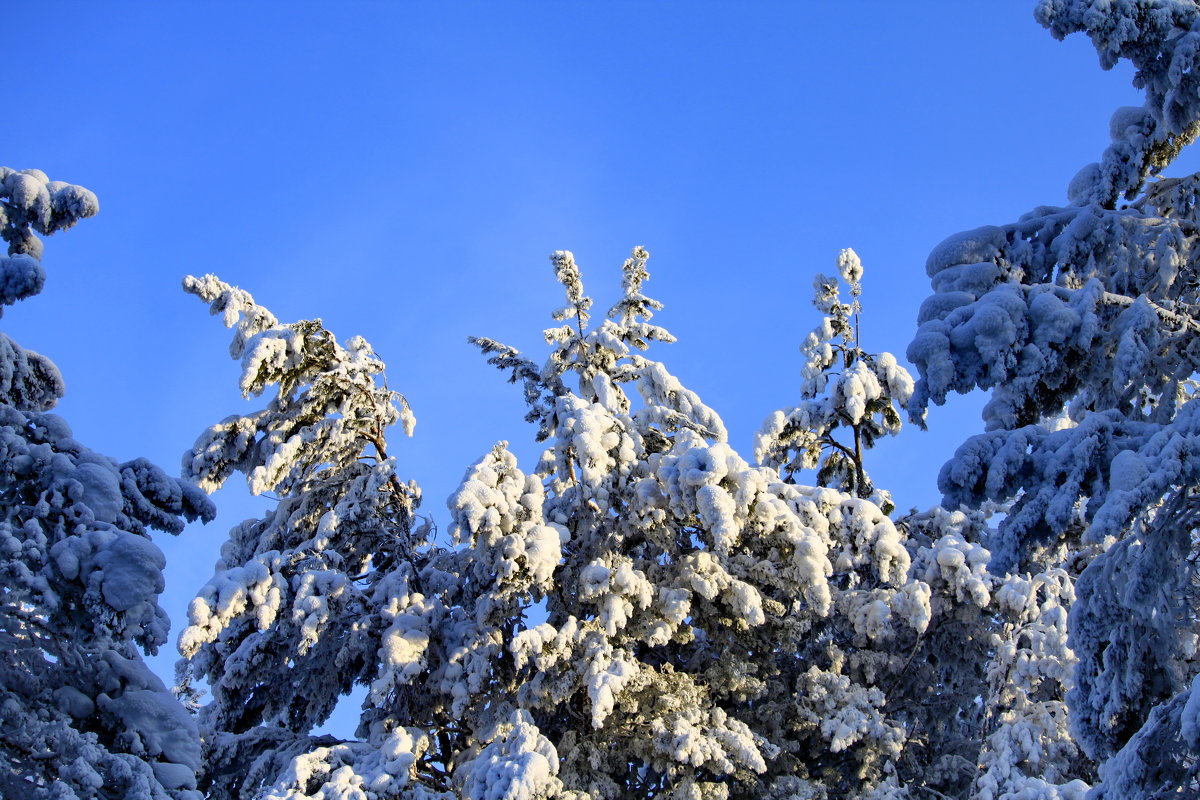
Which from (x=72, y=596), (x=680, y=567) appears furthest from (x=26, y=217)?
(x=680, y=567)

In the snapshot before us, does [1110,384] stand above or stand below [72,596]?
above

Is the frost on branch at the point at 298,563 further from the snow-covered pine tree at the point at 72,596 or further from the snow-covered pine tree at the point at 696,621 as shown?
the snow-covered pine tree at the point at 72,596

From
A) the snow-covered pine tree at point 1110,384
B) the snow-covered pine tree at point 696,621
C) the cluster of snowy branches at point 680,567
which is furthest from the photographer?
the snow-covered pine tree at point 696,621

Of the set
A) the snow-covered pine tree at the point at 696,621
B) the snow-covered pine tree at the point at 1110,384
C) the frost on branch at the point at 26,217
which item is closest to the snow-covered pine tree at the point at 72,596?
the frost on branch at the point at 26,217

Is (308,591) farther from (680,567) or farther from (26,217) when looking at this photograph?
(26,217)

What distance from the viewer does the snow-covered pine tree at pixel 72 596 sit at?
21.4 ft

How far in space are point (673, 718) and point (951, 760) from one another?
3.41 m

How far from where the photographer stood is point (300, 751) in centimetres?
1004

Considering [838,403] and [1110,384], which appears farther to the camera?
[838,403]

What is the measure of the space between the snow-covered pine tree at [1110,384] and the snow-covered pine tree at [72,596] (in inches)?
206

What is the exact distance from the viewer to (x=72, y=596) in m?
6.67

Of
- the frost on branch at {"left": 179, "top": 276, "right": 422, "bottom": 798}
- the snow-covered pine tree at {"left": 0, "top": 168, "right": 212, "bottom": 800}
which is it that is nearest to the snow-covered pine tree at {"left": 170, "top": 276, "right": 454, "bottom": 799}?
the frost on branch at {"left": 179, "top": 276, "right": 422, "bottom": 798}

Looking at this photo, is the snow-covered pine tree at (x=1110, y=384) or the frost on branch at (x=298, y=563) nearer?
the snow-covered pine tree at (x=1110, y=384)

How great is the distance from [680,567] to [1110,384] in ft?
15.5
